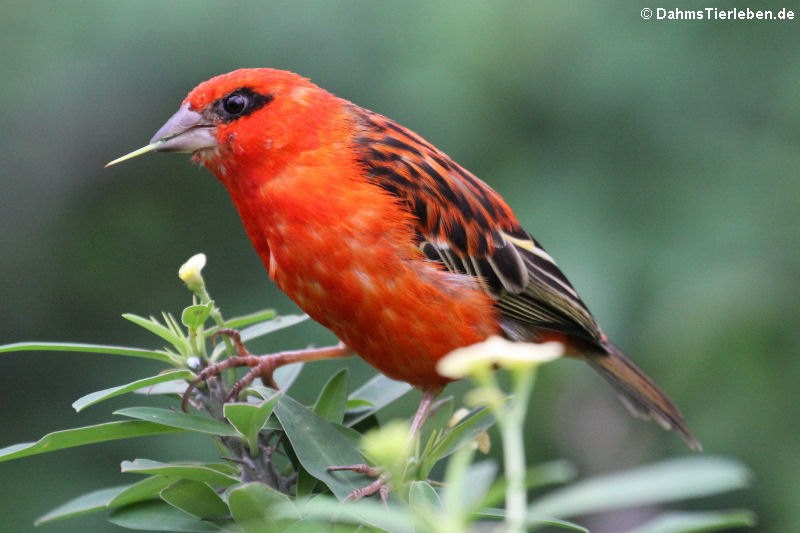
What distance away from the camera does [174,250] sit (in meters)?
4.66

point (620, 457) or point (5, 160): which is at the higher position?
point (5, 160)

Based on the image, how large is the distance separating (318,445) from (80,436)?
47cm

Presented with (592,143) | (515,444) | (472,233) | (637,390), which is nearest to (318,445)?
(515,444)

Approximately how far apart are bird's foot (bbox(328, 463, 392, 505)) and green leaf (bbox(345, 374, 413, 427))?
0.77 feet

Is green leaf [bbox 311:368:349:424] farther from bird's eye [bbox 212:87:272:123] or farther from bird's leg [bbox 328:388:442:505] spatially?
bird's eye [bbox 212:87:272:123]

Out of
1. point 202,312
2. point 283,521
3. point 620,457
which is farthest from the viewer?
point 620,457

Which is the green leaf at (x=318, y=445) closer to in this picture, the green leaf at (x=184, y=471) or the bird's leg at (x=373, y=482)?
the bird's leg at (x=373, y=482)

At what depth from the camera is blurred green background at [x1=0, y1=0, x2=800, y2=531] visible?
A: 3.93 m

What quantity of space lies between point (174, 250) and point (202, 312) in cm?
281

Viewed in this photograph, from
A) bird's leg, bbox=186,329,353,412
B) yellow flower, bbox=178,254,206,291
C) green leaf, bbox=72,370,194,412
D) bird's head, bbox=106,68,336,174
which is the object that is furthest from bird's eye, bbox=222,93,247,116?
green leaf, bbox=72,370,194,412

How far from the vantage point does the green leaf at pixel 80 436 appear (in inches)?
71.8

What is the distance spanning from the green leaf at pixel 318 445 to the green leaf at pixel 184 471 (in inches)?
5.7

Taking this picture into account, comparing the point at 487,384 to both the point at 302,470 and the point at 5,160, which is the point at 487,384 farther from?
the point at 5,160

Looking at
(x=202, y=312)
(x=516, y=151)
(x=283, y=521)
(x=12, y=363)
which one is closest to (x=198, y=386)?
(x=202, y=312)
